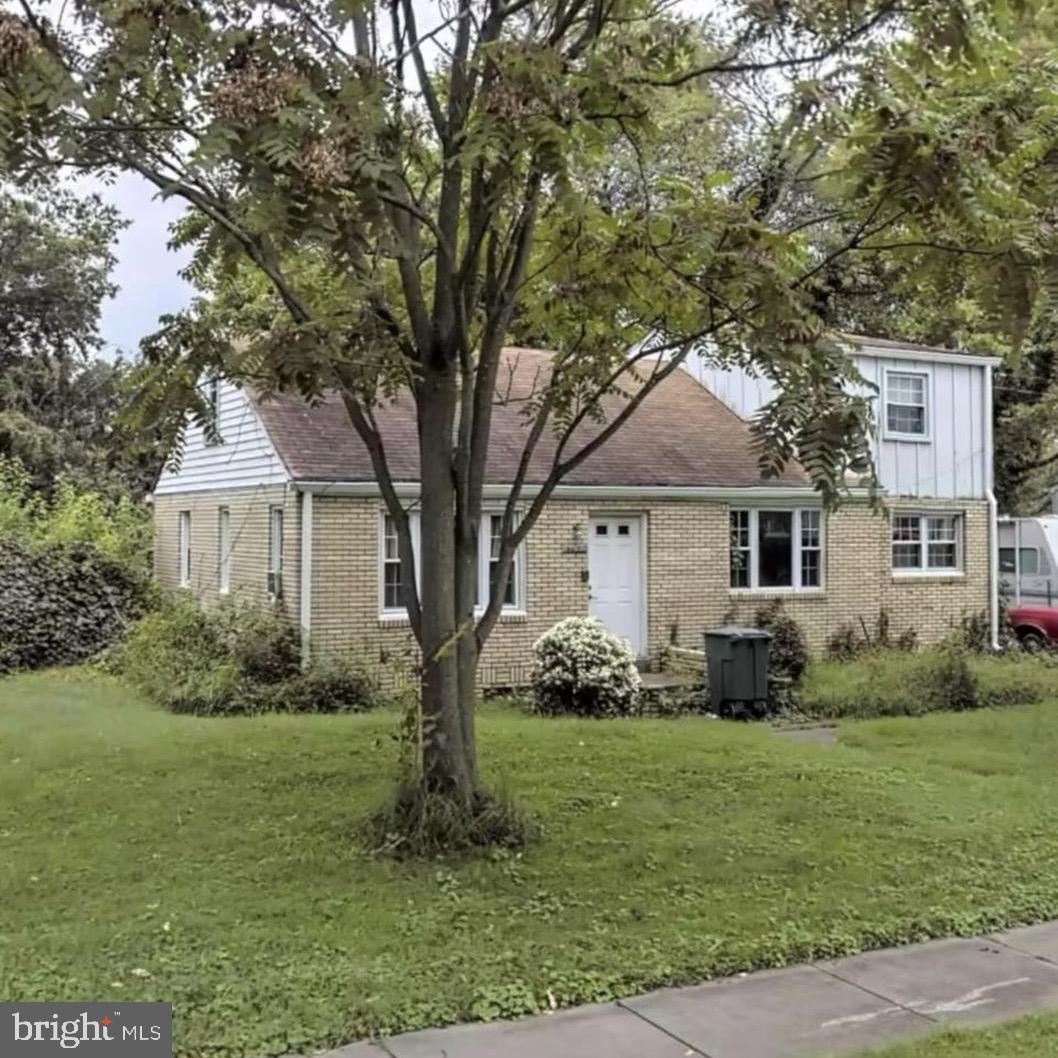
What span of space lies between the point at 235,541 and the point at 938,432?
459 inches

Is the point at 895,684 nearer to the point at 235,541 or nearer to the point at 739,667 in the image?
the point at 739,667

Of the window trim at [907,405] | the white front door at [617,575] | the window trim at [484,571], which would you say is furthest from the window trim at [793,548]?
the window trim at [484,571]

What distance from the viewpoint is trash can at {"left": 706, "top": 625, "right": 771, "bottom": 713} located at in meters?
13.0

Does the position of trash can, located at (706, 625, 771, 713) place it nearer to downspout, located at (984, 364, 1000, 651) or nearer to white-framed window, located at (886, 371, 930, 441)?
white-framed window, located at (886, 371, 930, 441)

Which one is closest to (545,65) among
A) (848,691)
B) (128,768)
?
(128,768)

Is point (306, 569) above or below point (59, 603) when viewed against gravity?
above

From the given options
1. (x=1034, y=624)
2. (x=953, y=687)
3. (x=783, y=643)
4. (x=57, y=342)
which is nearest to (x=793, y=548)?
(x=783, y=643)

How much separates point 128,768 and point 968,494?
14765mm

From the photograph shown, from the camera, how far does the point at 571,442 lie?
54.2 feet

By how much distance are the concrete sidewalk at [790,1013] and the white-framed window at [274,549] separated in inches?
413

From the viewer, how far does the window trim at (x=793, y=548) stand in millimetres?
16547

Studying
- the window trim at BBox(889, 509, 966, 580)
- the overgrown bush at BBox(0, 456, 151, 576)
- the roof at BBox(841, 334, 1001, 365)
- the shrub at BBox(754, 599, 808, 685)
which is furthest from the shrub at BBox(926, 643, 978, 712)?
the overgrown bush at BBox(0, 456, 151, 576)

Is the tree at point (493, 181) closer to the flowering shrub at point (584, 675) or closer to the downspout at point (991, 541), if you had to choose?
the flowering shrub at point (584, 675)

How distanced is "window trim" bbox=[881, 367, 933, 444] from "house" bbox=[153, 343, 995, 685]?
33 mm
